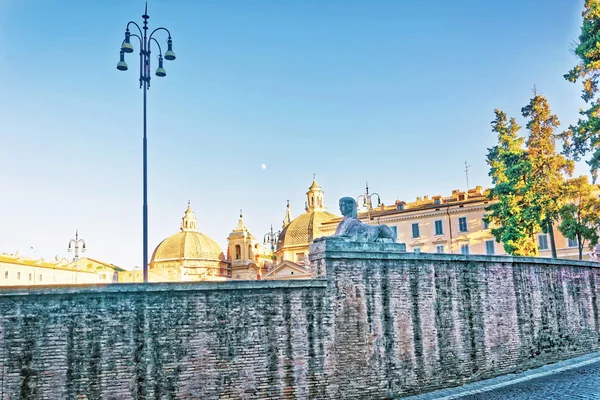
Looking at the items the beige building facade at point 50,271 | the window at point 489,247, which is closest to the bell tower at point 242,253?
the beige building facade at point 50,271

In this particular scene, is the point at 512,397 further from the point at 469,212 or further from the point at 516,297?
the point at 469,212

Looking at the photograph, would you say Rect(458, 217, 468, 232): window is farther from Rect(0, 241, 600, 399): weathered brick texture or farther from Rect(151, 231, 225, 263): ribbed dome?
Rect(0, 241, 600, 399): weathered brick texture

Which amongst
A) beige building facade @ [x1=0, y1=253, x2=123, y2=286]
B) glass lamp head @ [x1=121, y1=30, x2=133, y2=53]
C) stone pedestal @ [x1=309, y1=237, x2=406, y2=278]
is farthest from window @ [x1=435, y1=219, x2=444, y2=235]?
glass lamp head @ [x1=121, y1=30, x2=133, y2=53]

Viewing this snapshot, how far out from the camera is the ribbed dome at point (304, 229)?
69438mm

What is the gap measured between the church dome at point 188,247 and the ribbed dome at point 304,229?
33.0ft

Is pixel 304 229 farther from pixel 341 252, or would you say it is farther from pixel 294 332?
pixel 294 332

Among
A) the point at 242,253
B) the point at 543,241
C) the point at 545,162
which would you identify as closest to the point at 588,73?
the point at 545,162

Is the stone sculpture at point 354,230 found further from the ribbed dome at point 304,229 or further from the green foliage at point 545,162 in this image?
the ribbed dome at point 304,229

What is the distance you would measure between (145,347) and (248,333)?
2.29m

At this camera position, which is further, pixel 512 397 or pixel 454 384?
pixel 454 384

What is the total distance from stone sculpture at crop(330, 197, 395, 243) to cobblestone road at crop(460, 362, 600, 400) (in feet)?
15.1

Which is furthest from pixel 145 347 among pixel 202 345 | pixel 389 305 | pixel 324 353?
pixel 389 305

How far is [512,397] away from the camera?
13461 millimetres

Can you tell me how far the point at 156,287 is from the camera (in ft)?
39.0
